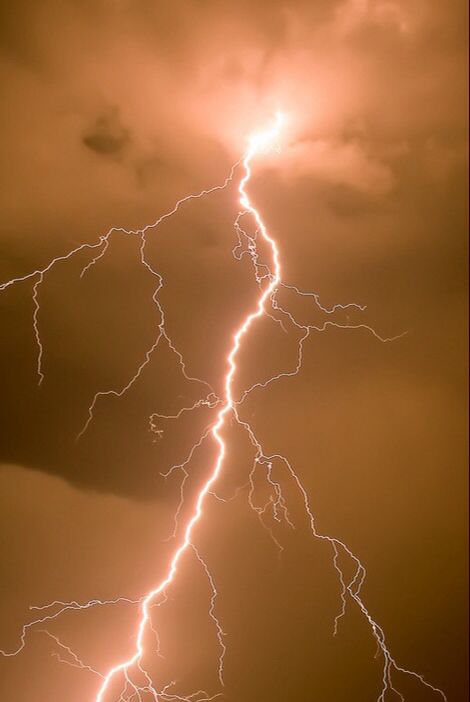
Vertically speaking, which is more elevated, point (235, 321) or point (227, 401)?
point (235, 321)

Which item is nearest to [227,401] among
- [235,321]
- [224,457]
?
[224,457]

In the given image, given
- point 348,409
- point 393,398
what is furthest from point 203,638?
point 393,398

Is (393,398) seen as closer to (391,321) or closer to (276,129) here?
(391,321)

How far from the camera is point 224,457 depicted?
227cm

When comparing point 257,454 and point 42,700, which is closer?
point 42,700

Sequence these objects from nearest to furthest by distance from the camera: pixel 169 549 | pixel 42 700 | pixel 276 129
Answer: pixel 42 700, pixel 169 549, pixel 276 129

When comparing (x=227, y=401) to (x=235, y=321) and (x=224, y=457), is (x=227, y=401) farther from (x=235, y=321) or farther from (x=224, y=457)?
(x=235, y=321)

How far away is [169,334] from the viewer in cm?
230

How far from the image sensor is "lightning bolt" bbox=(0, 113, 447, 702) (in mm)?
2086

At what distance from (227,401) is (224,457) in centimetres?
25

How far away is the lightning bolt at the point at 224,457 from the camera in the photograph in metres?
2.09

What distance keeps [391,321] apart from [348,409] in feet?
1.57

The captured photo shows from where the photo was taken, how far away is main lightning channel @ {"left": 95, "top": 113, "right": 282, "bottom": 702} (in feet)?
6.88

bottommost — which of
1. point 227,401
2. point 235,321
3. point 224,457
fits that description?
point 224,457
